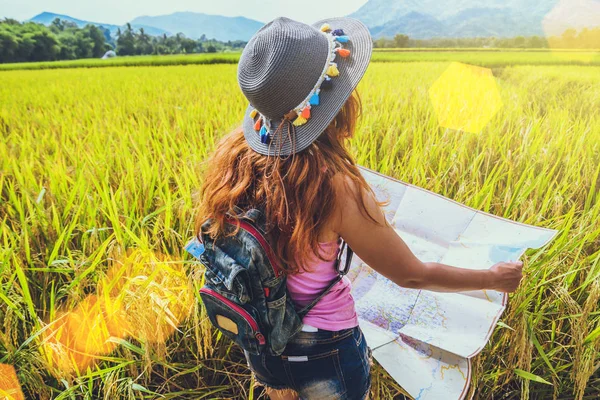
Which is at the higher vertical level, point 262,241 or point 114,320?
point 262,241

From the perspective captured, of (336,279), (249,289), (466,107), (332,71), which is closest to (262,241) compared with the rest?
(249,289)

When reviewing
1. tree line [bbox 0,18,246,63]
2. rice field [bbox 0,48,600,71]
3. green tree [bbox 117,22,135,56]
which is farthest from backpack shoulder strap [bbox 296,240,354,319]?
green tree [bbox 117,22,135,56]

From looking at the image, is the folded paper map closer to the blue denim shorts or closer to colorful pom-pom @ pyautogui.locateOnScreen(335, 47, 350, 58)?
the blue denim shorts

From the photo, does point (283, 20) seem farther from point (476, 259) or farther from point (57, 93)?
point (57, 93)

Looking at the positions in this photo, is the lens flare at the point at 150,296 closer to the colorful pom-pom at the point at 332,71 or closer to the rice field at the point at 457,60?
the colorful pom-pom at the point at 332,71

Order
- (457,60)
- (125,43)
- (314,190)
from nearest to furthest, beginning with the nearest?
(314,190) → (457,60) → (125,43)

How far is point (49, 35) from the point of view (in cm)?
1517

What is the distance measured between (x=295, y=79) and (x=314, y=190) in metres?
0.18

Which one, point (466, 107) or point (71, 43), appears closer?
point (466, 107)

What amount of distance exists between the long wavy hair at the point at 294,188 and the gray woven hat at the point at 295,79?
3 cm

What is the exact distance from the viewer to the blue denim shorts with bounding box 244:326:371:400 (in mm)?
801

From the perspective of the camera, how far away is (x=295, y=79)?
2.13 feet

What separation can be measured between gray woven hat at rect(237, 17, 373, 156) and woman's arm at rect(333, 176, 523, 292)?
112 millimetres

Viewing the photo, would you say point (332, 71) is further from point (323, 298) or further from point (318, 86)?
point (323, 298)
